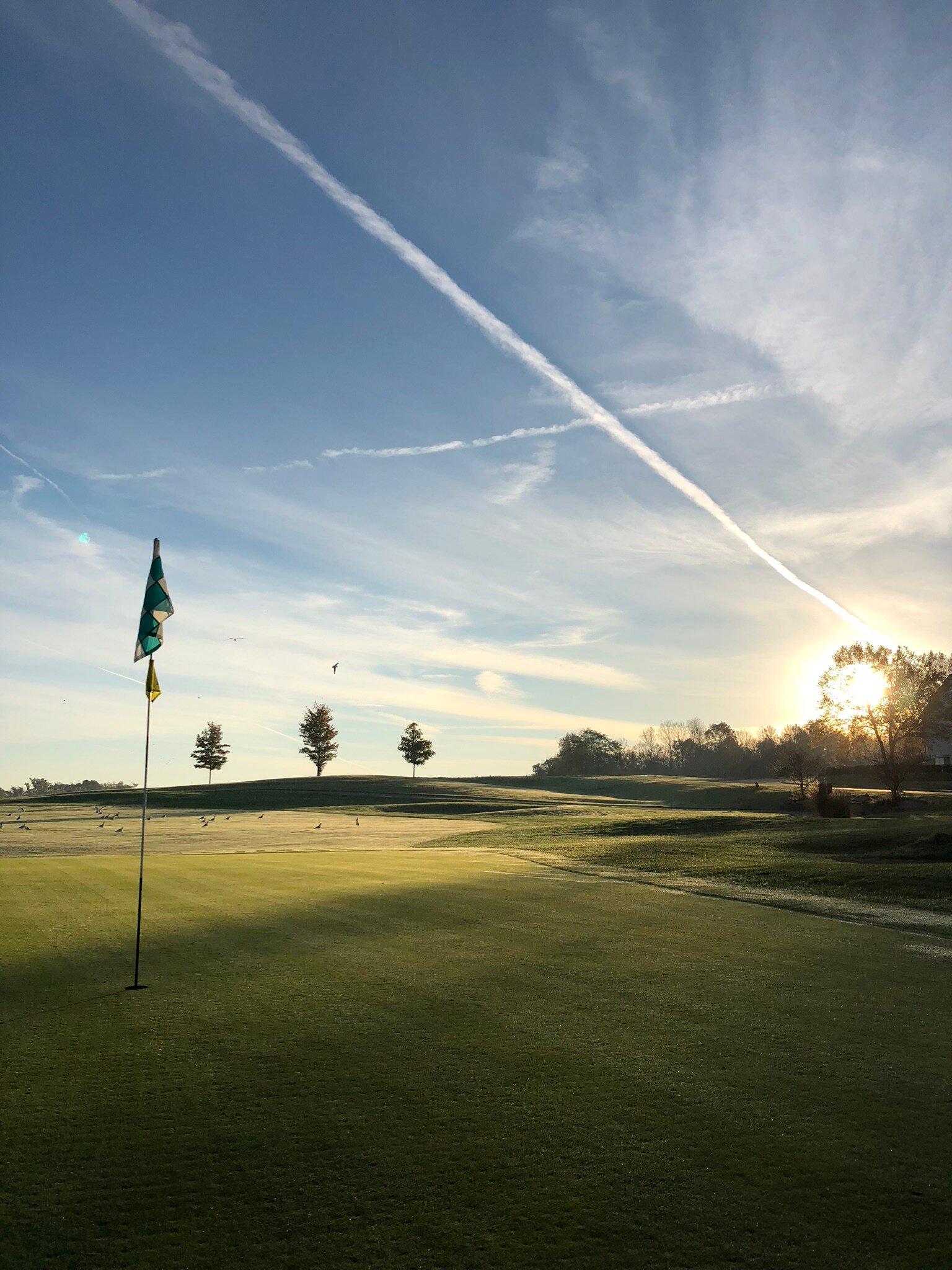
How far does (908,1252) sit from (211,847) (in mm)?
37409

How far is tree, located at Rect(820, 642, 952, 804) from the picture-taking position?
71.4m

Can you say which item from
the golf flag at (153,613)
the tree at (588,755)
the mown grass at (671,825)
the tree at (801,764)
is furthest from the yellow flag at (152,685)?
the tree at (588,755)

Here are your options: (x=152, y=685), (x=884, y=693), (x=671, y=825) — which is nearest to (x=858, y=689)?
(x=884, y=693)

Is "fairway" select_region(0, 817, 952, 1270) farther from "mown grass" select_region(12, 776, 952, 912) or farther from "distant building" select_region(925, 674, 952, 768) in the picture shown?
"distant building" select_region(925, 674, 952, 768)

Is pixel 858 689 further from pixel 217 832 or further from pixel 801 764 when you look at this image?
pixel 217 832

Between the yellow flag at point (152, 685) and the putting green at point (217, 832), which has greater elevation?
the yellow flag at point (152, 685)

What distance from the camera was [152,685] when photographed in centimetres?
1119

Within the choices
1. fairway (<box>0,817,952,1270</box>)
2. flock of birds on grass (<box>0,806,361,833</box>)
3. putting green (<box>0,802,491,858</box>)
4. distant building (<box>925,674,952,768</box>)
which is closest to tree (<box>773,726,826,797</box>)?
distant building (<box>925,674,952,768</box>)

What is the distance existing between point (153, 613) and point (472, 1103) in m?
7.64

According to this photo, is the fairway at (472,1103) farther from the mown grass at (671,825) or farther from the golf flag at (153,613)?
the mown grass at (671,825)

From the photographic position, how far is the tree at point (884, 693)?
71.4 meters

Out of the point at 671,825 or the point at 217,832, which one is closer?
the point at 671,825

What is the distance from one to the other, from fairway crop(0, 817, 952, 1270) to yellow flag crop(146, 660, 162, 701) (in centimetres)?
347

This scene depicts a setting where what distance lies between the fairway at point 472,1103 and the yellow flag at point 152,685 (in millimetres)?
3465
